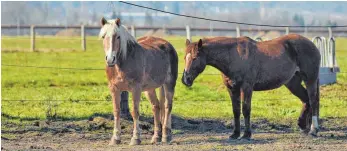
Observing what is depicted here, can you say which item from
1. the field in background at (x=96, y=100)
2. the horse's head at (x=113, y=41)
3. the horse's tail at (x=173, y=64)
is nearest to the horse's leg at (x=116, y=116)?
the horse's head at (x=113, y=41)

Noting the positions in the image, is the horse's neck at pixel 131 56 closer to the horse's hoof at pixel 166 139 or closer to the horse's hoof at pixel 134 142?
the horse's hoof at pixel 134 142

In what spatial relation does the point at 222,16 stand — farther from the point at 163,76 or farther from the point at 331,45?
the point at 163,76

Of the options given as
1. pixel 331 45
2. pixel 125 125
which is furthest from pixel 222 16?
pixel 125 125

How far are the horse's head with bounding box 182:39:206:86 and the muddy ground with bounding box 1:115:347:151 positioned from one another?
957 millimetres

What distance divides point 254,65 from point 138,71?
1978mm

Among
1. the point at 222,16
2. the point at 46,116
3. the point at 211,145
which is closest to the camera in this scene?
the point at 211,145

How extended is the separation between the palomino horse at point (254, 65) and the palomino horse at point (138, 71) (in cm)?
48

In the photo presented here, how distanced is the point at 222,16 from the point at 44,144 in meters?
118

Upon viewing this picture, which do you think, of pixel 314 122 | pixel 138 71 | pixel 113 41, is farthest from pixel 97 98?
pixel 113 41

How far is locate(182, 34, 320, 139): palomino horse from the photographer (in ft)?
41.6

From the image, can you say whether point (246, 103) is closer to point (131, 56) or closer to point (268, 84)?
point (268, 84)

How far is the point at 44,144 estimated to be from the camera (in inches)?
476

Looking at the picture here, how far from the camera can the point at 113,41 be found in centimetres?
1162

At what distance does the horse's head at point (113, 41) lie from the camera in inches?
455
